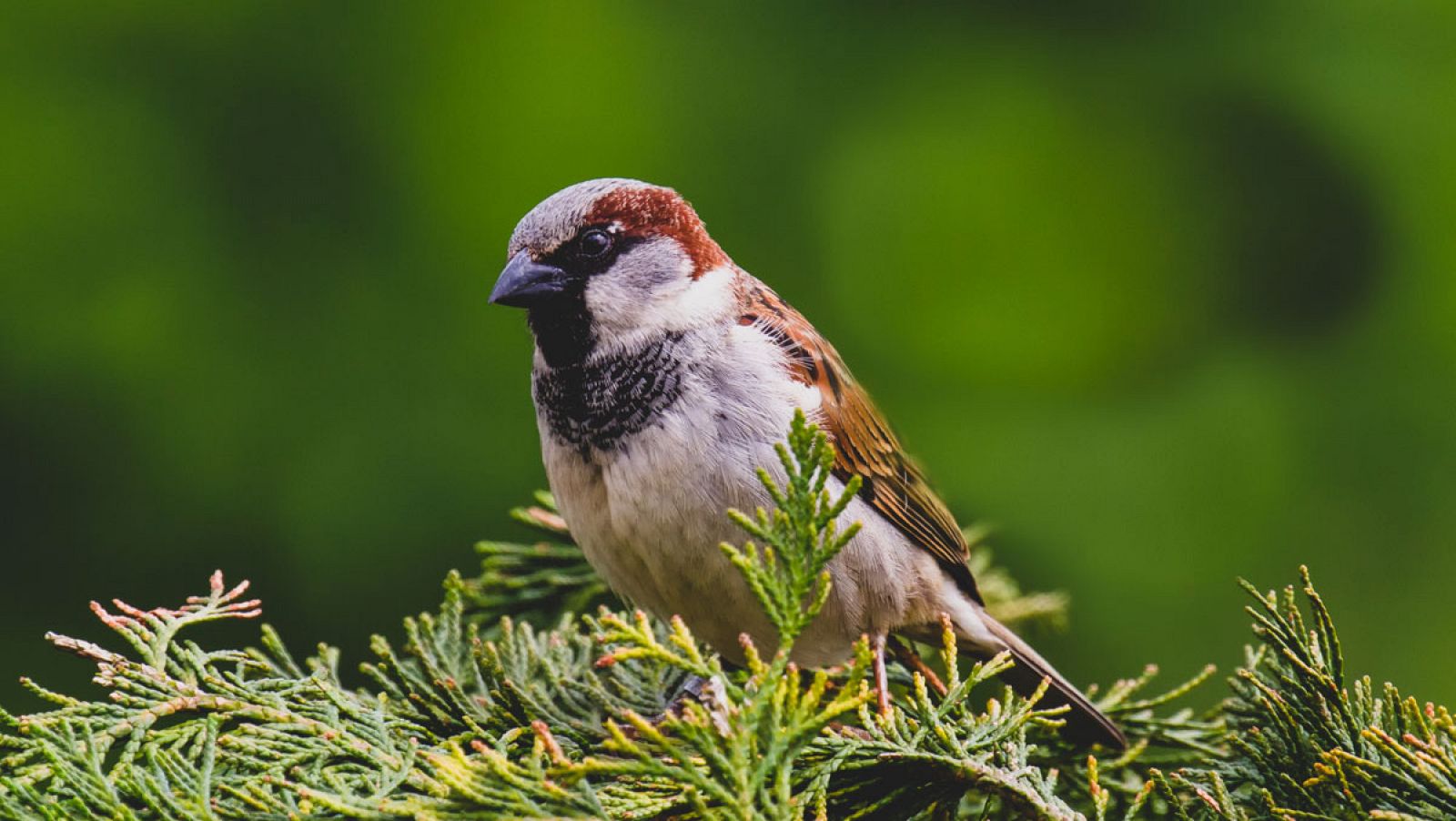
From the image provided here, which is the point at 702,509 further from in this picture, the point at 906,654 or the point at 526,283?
the point at 906,654

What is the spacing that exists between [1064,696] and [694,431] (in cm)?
56

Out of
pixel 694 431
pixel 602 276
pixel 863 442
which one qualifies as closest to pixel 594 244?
pixel 602 276

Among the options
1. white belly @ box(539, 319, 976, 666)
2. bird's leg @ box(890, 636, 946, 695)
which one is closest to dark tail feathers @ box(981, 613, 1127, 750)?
bird's leg @ box(890, 636, 946, 695)

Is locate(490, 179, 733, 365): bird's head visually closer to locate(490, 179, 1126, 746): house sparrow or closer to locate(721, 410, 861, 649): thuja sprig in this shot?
locate(490, 179, 1126, 746): house sparrow

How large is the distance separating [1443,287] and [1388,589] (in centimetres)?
55

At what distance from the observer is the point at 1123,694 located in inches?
59.9

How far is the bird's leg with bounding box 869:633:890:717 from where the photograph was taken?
148 cm

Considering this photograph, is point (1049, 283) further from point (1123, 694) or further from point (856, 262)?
point (1123, 694)

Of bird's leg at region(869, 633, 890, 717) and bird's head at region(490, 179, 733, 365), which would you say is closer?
bird's leg at region(869, 633, 890, 717)

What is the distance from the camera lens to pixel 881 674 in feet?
5.06

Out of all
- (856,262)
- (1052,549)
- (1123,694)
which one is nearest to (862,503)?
(1123,694)

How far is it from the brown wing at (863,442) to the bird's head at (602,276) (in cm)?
8

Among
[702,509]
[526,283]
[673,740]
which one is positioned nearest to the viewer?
[673,740]

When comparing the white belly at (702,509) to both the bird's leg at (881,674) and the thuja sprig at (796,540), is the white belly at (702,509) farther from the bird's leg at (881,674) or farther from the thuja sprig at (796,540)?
the thuja sprig at (796,540)
